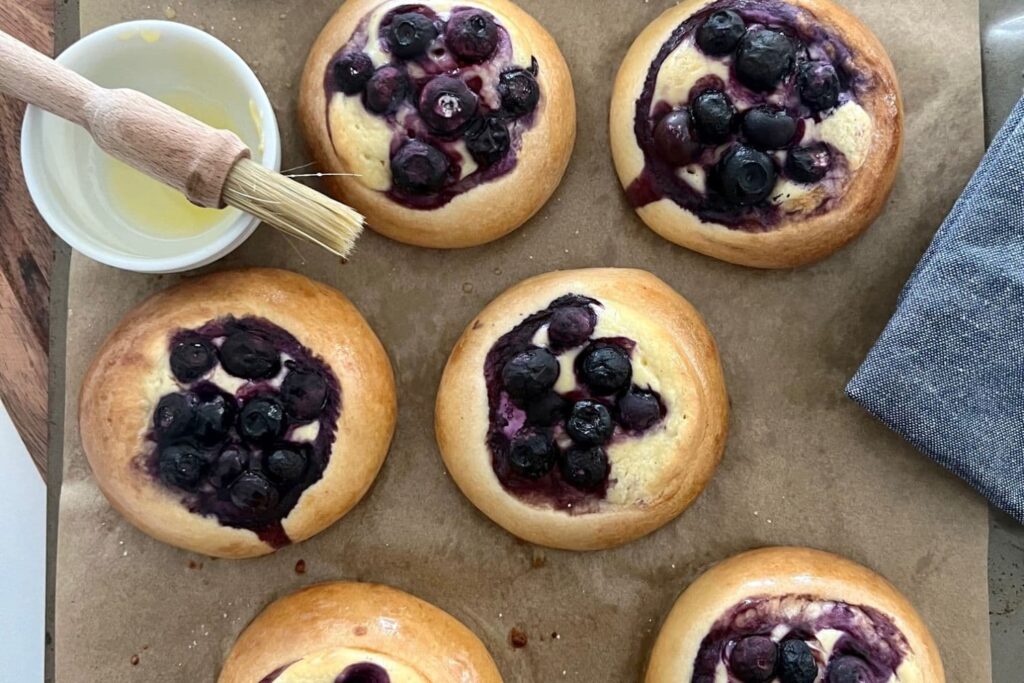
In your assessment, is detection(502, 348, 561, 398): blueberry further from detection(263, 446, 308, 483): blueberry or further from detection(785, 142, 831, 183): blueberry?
detection(785, 142, 831, 183): blueberry

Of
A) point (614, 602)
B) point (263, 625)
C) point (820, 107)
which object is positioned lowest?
point (263, 625)

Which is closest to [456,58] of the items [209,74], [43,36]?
[209,74]

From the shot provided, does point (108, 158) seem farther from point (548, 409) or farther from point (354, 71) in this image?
point (548, 409)

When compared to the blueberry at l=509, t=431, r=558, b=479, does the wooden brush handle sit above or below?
above

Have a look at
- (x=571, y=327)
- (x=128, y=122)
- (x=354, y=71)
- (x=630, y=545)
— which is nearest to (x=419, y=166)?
(x=354, y=71)

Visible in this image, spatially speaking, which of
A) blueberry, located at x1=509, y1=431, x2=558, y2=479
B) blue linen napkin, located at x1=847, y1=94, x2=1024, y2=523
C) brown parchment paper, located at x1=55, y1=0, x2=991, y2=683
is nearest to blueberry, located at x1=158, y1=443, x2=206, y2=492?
brown parchment paper, located at x1=55, y1=0, x2=991, y2=683

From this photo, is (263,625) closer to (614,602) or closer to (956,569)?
(614,602)
